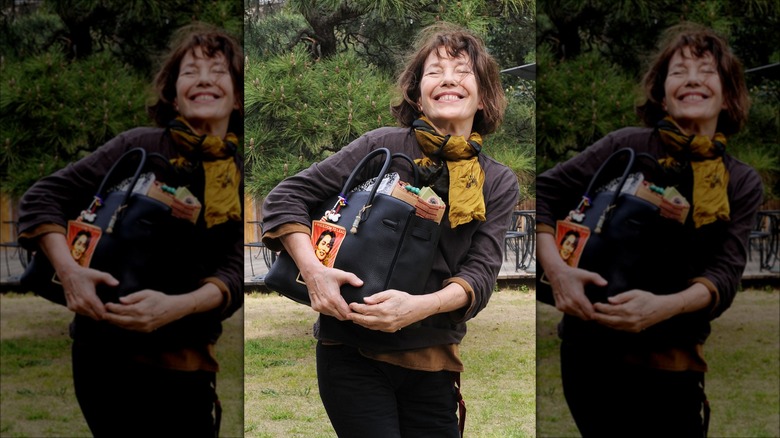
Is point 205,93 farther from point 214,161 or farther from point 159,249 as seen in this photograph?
point 159,249

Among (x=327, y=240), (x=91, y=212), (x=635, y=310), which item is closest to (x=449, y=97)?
(x=327, y=240)

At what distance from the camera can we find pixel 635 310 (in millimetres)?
3512

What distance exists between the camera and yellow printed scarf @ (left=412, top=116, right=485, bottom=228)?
2.87m

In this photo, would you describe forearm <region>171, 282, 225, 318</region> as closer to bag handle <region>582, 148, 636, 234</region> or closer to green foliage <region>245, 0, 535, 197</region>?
green foliage <region>245, 0, 535, 197</region>

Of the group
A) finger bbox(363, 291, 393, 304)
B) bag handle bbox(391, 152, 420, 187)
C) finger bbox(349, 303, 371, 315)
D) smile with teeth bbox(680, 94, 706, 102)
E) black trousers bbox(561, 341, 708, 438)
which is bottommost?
black trousers bbox(561, 341, 708, 438)

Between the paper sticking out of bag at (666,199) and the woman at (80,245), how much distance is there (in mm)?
2327

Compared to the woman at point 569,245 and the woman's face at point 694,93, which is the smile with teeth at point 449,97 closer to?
the woman at point 569,245

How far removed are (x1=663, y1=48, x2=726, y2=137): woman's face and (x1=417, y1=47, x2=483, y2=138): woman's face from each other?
106cm

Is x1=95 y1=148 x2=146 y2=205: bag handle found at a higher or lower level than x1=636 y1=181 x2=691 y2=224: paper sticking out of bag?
A: higher

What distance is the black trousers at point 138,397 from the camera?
355 cm

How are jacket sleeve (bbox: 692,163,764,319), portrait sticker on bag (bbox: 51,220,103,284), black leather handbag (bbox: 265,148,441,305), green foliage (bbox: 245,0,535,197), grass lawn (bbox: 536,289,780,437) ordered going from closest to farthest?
black leather handbag (bbox: 265,148,441,305), green foliage (bbox: 245,0,535,197), portrait sticker on bag (bbox: 51,220,103,284), jacket sleeve (bbox: 692,163,764,319), grass lawn (bbox: 536,289,780,437)

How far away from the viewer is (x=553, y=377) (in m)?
3.65

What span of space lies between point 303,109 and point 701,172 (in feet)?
5.61

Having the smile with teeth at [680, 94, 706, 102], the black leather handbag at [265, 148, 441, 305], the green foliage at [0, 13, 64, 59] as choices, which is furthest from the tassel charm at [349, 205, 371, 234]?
the green foliage at [0, 13, 64, 59]
